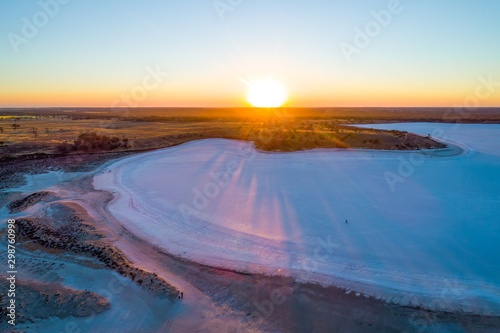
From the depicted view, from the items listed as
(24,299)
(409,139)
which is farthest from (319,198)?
(409,139)

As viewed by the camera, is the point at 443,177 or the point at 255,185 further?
the point at 443,177

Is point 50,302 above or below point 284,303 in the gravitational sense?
above

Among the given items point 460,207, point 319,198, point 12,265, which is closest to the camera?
point 12,265

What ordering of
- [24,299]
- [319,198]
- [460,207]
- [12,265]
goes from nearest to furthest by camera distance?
[24,299] < [12,265] < [460,207] < [319,198]

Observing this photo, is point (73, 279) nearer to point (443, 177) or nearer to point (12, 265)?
point (12, 265)

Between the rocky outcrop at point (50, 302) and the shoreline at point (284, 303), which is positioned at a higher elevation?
the rocky outcrop at point (50, 302)

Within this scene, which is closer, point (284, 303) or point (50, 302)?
point (50, 302)

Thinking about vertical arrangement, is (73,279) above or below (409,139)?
below

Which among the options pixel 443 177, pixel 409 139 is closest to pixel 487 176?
pixel 443 177

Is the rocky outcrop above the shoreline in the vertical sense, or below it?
above
